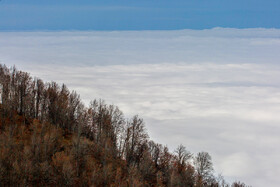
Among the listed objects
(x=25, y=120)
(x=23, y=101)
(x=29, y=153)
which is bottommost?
(x=29, y=153)

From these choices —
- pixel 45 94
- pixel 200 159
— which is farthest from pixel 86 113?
pixel 200 159

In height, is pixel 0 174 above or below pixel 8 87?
below

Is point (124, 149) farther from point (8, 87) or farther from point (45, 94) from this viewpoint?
point (8, 87)

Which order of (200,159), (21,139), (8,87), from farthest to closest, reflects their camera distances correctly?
(8,87) → (200,159) → (21,139)

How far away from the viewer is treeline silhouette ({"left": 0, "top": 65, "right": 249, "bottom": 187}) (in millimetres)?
71625

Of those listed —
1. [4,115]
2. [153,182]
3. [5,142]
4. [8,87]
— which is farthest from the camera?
[8,87]

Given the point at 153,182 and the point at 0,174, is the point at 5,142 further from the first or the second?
the point at 153,182

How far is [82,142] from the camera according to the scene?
8062 centimetres

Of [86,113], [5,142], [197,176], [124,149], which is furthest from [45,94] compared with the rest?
[197,176]

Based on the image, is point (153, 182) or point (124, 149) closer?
point (153, 182)

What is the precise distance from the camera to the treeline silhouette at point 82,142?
71625 millimetres

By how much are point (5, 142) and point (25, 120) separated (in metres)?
35.7

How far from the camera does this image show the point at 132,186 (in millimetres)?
63875

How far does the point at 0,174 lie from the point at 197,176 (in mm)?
62856
